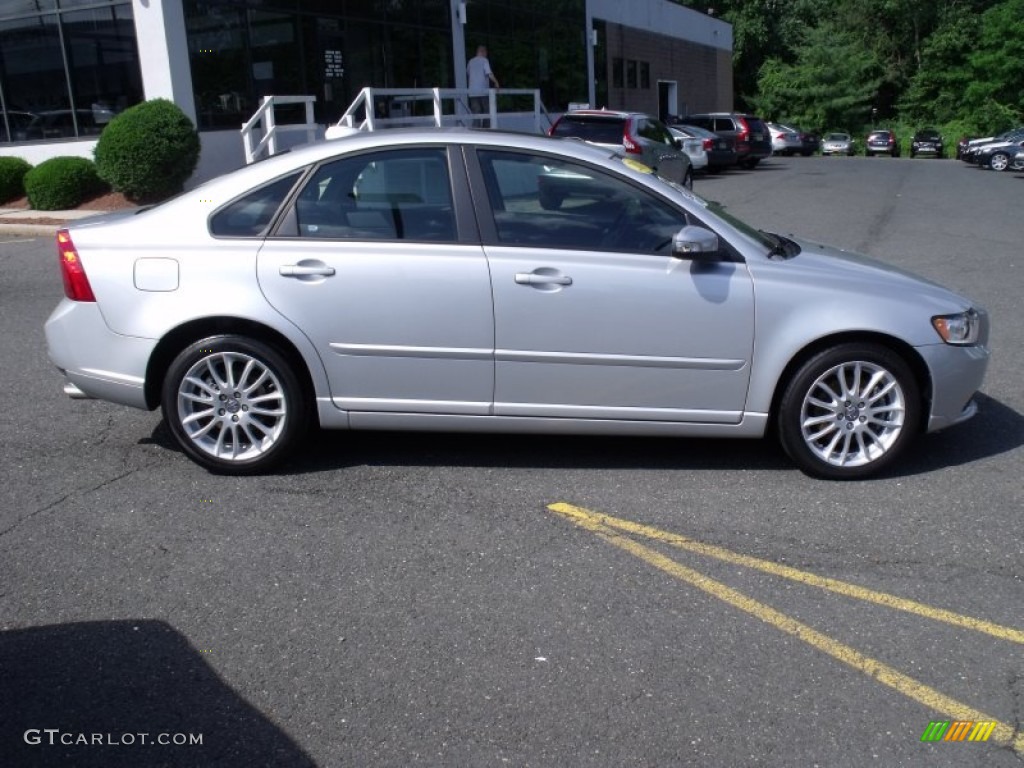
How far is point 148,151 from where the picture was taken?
17.3m

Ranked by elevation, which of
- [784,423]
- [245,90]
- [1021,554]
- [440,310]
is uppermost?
[245,90]

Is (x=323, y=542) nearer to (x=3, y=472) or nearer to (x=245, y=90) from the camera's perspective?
(x=3, y=472)

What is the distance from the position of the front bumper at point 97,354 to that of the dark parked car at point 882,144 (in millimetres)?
52285

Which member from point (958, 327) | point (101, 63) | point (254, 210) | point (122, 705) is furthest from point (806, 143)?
point (122, 705)

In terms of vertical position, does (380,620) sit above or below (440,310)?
below

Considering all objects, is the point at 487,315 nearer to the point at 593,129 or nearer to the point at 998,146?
the point at 593,129

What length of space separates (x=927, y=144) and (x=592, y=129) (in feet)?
116

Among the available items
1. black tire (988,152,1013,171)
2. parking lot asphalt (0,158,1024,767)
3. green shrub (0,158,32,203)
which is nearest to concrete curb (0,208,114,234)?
green shrub (0,158,32,203)

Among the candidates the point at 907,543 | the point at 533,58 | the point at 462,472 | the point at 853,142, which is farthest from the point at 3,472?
the point at 853,142

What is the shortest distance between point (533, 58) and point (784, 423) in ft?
91.4

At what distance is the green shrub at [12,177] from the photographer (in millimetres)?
19031

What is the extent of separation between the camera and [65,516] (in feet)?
16.3

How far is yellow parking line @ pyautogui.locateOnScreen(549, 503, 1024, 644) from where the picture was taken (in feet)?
12.7

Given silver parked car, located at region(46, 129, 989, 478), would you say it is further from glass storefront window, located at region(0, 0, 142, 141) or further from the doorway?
the doorway
